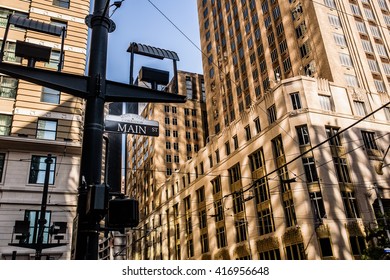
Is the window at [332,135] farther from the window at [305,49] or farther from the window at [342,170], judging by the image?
the window at [305,49]

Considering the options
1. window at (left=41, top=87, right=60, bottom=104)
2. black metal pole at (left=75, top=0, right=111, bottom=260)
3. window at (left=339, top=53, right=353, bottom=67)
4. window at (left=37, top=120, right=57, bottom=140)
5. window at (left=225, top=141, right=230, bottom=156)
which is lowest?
black metal pole at (left=75, top=0, right=111, bottom=260)

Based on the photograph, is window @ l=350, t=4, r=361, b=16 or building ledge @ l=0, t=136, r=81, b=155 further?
window @ l=350, t=4, r=361, b=16

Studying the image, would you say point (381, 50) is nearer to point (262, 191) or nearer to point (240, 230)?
point (262, 191)

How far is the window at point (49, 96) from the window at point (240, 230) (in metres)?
25.7

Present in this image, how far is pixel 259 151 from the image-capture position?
39.8 metres

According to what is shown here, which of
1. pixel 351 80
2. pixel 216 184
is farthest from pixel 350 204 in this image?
pixel 216 184

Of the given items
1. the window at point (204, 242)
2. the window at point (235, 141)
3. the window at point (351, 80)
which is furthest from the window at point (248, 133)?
the window at point (204, 242)

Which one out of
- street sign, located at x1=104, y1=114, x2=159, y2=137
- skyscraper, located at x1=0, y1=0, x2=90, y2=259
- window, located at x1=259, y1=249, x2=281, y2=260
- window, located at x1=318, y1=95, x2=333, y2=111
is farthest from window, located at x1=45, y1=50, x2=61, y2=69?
window, located at x1=318, y1=95, x2=333, y2=111

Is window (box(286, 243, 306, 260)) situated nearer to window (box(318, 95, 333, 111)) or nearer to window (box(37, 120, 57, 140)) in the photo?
window (box(318, 95, 333, 111))

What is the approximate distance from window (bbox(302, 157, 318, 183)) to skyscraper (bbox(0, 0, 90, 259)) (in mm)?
22402

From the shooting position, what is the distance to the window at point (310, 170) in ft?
109

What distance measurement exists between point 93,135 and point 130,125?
1245mm

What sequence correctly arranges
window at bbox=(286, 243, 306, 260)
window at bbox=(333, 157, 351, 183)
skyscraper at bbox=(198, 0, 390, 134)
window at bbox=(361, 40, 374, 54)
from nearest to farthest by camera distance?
window at bbox=(286, 243, 306, 260) < window at bbox=(333, 157, 351, 183) < skyscraper at bbox=(198, 0, 390, 134) < window at bbox=(361, 40, 374, 54)

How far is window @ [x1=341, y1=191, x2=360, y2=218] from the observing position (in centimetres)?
3238
